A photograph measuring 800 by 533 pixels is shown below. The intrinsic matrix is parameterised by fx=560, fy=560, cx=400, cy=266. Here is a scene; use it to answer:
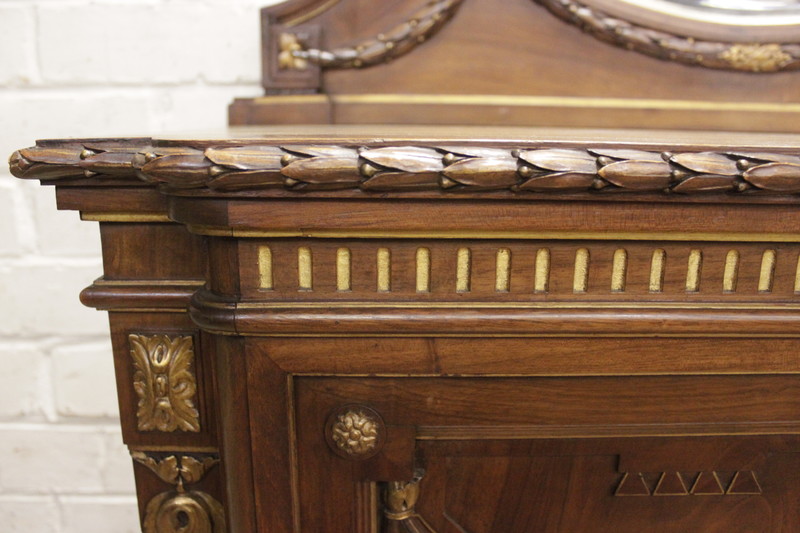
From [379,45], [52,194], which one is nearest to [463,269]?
[379,45]

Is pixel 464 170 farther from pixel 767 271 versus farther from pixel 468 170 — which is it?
pixel 767 271

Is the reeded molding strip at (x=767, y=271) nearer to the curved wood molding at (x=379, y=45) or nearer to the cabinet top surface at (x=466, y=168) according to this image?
the cabinet top surface at (x=466, y=168)

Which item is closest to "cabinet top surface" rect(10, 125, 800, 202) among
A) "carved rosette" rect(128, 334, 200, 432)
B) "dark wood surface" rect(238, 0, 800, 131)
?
"carved rosette" rect(128, 334, 200, 432)

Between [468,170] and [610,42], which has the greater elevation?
[610,42]

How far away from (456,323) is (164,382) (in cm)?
17

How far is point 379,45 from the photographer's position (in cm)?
59

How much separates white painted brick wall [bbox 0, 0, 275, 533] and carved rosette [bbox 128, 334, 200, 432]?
411 mm

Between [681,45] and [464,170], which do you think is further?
[681,45]

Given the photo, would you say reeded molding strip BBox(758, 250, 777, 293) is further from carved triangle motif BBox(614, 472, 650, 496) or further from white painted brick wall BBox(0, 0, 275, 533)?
white painted brick wall BBox(0, 0, 275, 533)

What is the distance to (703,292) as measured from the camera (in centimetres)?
27

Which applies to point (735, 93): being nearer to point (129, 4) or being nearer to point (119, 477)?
point (129, 4)

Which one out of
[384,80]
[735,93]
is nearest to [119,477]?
[384,80]

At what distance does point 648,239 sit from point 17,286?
2.38 ft

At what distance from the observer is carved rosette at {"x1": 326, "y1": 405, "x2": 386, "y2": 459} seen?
0.28 metres
